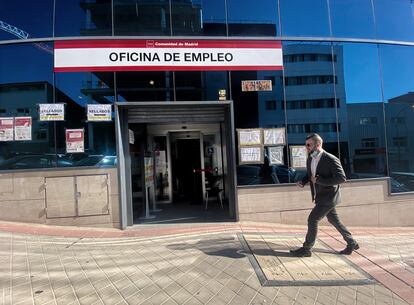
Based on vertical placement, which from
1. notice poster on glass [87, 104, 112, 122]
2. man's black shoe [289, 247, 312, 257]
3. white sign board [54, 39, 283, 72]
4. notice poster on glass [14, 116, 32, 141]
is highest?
white sign board [54, 39, 283, 72]

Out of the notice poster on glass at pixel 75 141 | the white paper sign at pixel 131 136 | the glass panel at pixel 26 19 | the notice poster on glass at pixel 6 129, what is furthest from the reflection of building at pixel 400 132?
the notice poster on glass at pixel 6 129

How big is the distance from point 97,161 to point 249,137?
3541 mm

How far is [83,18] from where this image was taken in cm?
779

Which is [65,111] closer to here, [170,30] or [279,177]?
[170,30]

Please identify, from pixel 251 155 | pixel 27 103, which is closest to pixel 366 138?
pixel 251 155

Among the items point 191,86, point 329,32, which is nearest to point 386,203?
A: point 329,32

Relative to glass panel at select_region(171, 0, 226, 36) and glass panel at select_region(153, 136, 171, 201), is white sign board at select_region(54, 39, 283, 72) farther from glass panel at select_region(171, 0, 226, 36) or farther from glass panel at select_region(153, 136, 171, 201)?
glass panel at select_region(153, 136, 171, 201)

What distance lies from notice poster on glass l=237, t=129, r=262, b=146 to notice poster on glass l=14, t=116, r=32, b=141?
476 centimetres

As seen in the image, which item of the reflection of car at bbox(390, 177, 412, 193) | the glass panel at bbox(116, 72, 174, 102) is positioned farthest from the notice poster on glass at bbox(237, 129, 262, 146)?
the reflection of car at bbox(390, 177, 412, 193)

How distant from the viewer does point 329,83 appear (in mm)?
8453

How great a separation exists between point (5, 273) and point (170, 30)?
5.91 m

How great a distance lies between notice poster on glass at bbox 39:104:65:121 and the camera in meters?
7.50

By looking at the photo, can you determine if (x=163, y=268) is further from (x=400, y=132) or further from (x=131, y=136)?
(x=400, y=132)

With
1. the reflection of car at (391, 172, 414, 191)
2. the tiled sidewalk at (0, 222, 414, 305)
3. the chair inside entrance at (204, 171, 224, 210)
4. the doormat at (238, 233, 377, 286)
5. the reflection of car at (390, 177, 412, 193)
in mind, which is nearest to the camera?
the tiled sidewalk at (0, 222, 414, 305)
